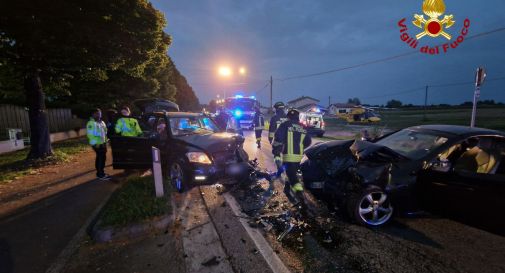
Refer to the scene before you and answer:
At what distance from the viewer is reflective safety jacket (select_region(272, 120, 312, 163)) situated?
5516mm

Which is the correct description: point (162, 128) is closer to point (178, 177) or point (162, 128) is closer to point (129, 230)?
point (178, 177)

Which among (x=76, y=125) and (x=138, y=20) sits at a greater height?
(x=138, y=20)

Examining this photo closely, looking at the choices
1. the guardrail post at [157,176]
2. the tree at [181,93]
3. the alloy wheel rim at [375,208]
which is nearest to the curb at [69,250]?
the guardrail post at [157,176]

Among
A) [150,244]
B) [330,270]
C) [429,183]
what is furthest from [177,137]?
[429,183]

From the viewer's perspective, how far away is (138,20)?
10250mm

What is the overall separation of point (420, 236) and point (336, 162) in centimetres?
162

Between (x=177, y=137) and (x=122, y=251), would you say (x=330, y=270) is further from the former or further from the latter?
(x=177, y=137)

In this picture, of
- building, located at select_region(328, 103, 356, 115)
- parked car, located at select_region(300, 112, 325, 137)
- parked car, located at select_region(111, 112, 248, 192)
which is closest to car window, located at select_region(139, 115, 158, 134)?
parked car, located at select_region(111, 112, 248, 192)

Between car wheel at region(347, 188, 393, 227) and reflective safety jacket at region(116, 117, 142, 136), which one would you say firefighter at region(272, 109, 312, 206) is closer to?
car wheel at region(347, 188, 393, 227)

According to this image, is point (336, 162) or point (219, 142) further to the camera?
point (219, 142)

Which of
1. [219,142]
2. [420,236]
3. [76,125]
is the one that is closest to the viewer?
[420,236]

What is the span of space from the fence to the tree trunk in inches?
205

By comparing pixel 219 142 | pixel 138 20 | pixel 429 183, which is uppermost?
pixel 138 20

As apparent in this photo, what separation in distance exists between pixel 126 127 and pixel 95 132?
2.75 ft
